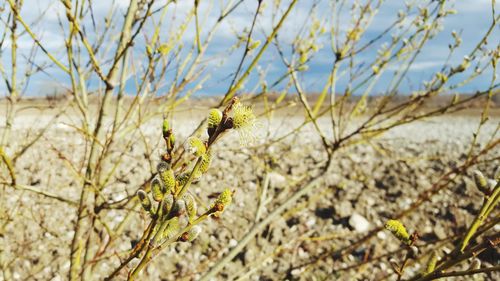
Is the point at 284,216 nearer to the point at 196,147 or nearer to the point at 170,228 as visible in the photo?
the point at 170,228

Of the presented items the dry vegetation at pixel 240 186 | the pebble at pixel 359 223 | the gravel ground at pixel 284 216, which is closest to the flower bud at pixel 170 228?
the dry vegetation at pixel 240 186

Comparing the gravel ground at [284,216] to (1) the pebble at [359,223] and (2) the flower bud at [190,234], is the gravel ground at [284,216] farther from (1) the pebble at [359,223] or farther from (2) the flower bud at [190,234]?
(2) the flower bud at [190,234]

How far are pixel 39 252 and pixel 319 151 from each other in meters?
3.83

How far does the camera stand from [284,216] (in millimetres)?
3174

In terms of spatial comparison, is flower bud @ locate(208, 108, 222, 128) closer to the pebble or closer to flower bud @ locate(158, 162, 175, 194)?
flower bud @ locate(158, 162, 175, 194)

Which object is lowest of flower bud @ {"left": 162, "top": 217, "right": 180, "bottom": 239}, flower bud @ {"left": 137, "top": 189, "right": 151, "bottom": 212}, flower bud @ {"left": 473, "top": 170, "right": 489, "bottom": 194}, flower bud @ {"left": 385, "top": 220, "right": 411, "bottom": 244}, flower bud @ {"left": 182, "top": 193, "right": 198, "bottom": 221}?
flower bud @ {"left": 385, "top": 220, "right": 411, "bottom": 244}

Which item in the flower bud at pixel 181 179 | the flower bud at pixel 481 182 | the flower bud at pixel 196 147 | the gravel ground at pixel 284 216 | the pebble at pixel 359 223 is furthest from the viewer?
the pebble at pixel 359 223

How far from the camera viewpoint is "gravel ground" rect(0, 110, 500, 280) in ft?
12.5

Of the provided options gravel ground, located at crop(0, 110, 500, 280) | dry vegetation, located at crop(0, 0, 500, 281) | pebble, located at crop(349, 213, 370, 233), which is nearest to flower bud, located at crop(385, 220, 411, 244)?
dry vegetation, located at crop(0, 0, 500, 281)

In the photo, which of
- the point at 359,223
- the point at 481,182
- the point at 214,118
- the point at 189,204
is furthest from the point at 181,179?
the point at 359,223

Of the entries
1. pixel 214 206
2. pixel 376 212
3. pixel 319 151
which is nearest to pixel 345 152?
pixel 319 151

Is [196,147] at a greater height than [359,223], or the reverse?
[359,223]

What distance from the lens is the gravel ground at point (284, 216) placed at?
3801 mm

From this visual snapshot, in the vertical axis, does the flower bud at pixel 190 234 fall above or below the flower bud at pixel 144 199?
below
